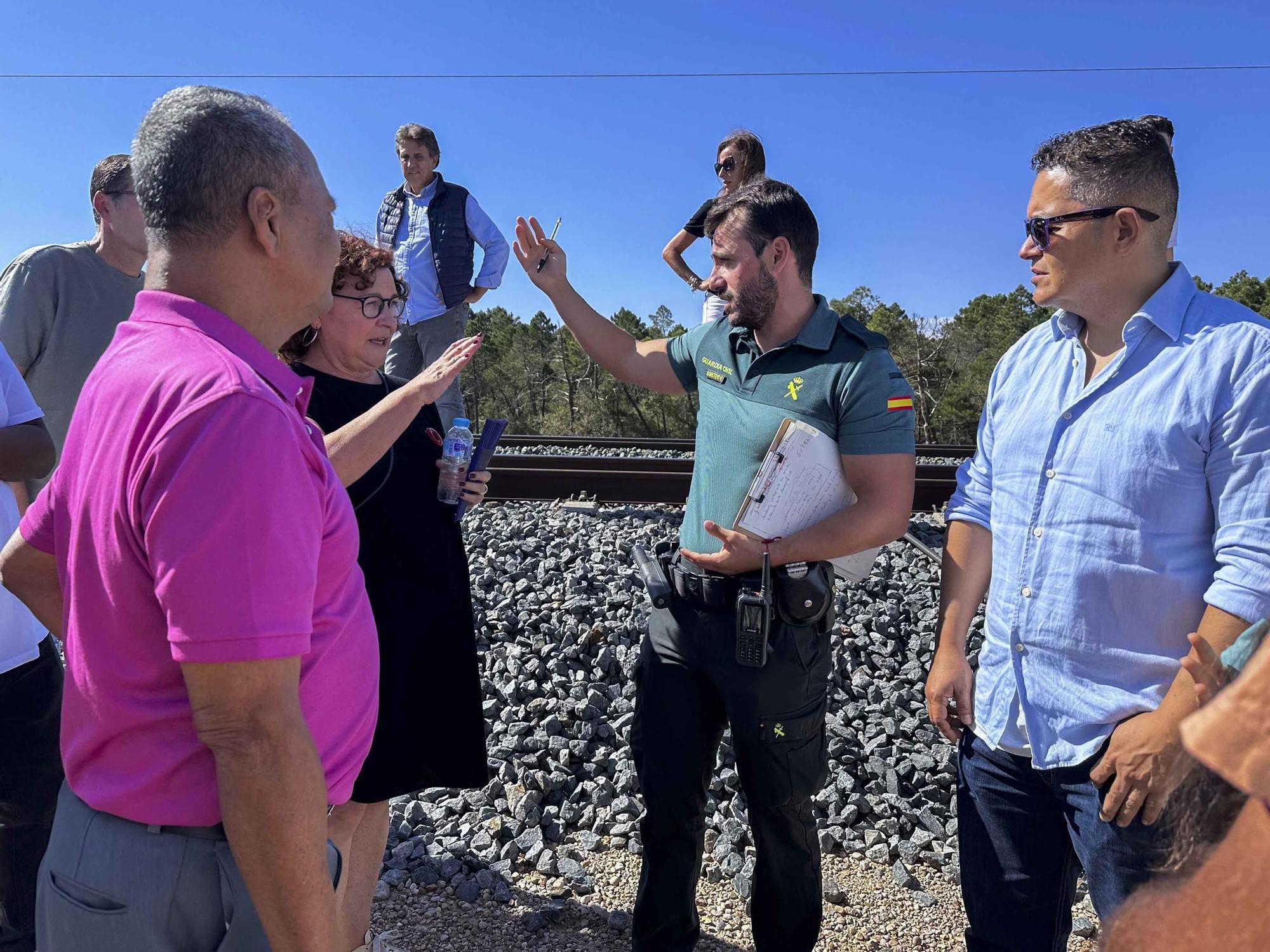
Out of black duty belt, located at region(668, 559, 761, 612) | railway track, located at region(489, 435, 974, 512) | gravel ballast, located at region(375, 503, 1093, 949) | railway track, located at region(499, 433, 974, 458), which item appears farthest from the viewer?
railway track, located at region(499, 433, 974, 458)

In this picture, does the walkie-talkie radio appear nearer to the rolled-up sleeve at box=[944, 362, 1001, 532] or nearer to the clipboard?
the clipboard

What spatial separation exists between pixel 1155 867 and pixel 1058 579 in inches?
58.1

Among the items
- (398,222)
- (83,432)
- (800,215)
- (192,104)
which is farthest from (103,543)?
(398,222)

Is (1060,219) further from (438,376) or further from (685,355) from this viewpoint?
(438,376)

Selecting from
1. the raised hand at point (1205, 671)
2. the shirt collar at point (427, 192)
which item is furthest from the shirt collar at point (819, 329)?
the shirt collar at point (427, 192)

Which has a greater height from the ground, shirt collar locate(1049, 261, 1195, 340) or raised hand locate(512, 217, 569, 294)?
raised hand locate(512, 217, 569, 294)

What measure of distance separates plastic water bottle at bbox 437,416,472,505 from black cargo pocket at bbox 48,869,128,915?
156 cm

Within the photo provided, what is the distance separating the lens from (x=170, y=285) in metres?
1.46

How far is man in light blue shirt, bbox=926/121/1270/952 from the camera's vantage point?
1965 millimetres

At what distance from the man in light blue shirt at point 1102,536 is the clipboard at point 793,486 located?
490 millimetres

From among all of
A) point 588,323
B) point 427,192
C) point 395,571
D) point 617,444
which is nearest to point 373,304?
point 395,571

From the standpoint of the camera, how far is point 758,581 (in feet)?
9.18

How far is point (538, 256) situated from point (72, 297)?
1900 mm

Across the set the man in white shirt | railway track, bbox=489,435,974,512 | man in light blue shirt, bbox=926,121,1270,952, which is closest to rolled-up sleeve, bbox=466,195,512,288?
railway track, bbox=489,435,974,512
